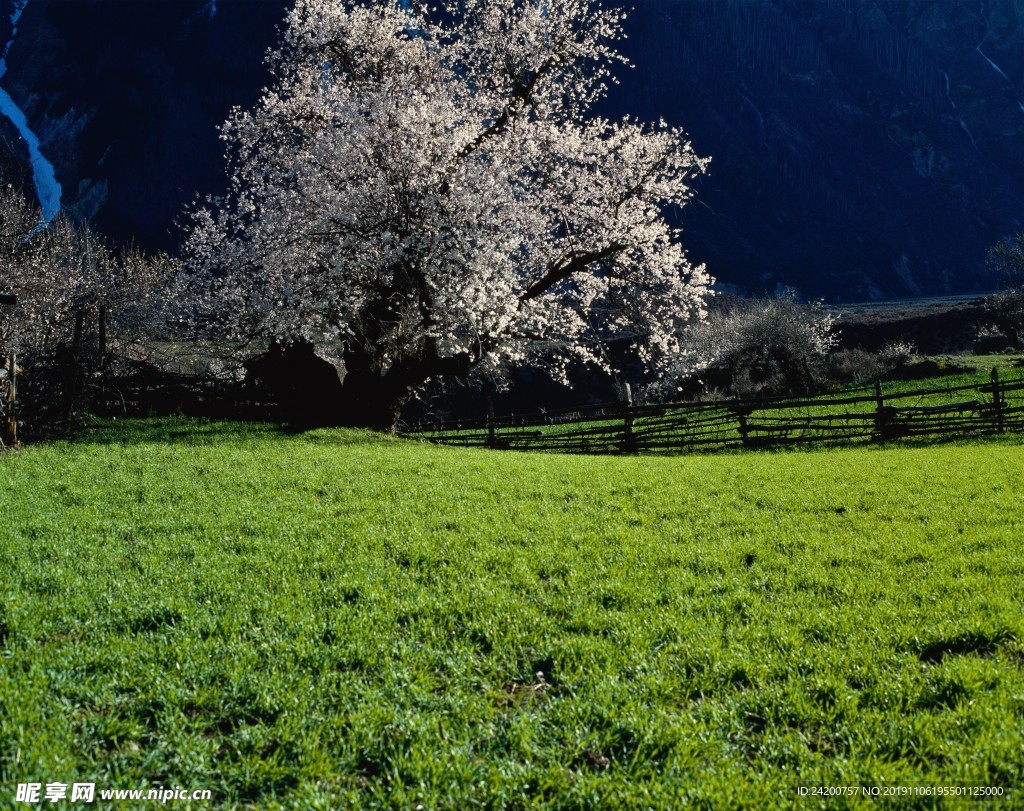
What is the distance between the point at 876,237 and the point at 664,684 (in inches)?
8934

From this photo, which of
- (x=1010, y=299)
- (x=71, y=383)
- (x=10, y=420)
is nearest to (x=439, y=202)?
(x=71, y=383)

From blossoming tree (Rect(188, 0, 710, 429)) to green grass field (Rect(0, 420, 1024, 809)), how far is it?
502 inches

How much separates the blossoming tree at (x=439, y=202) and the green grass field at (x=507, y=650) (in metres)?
12.7

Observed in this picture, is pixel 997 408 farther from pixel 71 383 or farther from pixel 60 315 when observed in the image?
pixel 60 315

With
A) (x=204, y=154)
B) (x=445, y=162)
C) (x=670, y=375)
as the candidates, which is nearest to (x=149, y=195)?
(x=204, y=154)

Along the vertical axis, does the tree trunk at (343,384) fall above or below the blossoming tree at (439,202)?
below

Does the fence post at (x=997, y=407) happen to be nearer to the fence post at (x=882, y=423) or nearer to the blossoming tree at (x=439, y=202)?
the fence post at (x=882, y=423)

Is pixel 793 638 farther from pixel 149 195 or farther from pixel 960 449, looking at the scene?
pixel 149 195

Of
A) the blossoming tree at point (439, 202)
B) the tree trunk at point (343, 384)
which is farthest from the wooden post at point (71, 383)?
the tree trunk at point (343, 384)

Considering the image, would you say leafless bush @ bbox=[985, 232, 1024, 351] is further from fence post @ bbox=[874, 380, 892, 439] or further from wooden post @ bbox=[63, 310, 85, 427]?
wooden post @ bbox=[63, 310, 85, 427]

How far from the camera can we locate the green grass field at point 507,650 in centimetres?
397

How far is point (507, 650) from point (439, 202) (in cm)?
1842

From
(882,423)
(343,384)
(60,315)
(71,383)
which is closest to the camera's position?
(71,383)

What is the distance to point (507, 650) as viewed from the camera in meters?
5.66
